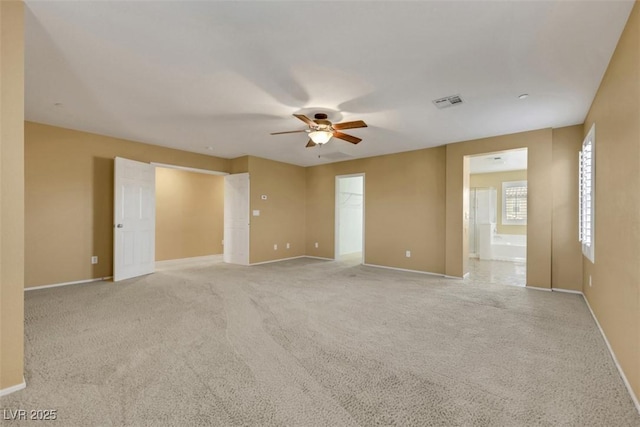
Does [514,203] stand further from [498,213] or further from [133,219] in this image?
[133,219]

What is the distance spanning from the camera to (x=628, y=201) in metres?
2.02

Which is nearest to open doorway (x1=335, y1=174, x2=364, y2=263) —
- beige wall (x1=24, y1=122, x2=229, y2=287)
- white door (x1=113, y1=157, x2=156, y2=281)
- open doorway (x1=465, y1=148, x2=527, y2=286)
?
open doorway (x1=465, y1=148, x2=527, y2=286)

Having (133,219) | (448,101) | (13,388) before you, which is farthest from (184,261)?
(448,101)

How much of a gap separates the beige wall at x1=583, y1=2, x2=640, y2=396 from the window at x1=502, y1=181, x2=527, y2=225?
5841 mm

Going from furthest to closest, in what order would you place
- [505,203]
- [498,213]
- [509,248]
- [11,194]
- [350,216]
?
[350,216]
[498,213]
[505,203]
[509,248]
[11,194]

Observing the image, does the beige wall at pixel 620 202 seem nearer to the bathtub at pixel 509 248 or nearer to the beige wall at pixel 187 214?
the bathtub at pixel 509 248

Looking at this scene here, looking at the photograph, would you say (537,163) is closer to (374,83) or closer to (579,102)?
(579,102)

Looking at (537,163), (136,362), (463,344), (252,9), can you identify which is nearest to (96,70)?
(252,9)

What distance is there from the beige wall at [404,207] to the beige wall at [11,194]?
5735 millimetres

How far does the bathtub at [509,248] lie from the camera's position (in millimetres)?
7278

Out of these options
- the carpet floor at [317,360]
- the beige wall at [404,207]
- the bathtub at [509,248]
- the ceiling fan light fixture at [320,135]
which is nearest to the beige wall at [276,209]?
the beige wall at [404,207]

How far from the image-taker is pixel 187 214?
23.8ft

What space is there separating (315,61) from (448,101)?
182cm

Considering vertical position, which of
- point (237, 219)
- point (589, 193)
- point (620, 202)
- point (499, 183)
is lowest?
point (237, 219)
